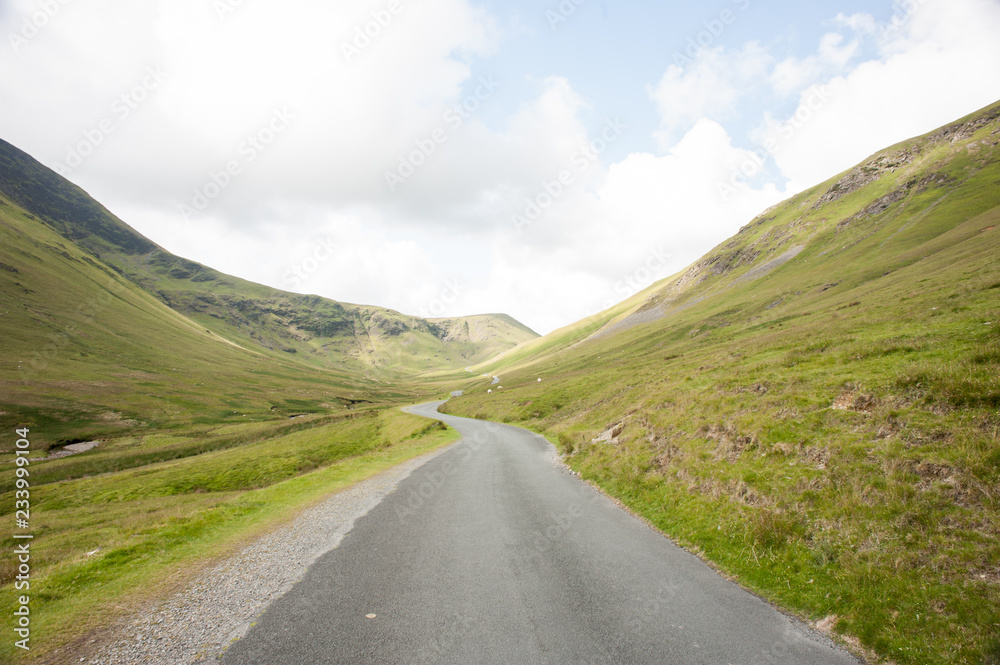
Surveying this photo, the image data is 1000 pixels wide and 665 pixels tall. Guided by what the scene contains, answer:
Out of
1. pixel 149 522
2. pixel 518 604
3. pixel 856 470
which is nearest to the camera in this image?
pixel 518 604

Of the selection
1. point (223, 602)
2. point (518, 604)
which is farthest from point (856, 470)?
point (223, 602)

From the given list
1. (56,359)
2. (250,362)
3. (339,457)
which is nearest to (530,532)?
(339,457)

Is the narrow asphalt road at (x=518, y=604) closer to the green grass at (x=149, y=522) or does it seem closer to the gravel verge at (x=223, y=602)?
the gravel verge at (x=223, y=602)

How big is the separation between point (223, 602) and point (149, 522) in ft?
→ 65.8

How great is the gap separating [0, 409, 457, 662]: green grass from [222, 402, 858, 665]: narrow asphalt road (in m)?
3.83

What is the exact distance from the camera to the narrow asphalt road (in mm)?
6793

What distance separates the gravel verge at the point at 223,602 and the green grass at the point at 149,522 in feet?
2.31

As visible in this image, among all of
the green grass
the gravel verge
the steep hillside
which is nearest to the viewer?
the gravel verge

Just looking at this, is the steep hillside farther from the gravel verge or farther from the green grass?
the green grass

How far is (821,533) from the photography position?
9.50 metres

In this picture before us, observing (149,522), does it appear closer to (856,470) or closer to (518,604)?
(518,604)

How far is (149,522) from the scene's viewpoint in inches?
862

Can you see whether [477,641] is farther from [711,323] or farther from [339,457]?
[711,323]

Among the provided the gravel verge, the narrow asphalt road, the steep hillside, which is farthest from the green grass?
the steep hillside
